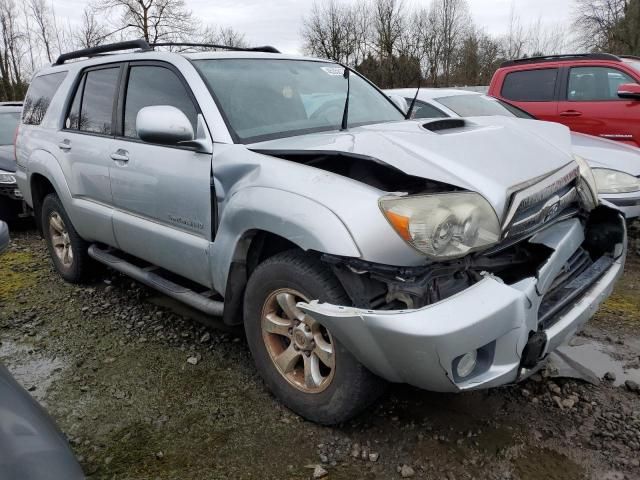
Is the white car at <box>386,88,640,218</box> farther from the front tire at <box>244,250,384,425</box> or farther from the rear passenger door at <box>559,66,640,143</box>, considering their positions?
the front tire at <box>244,250,384,425</box>

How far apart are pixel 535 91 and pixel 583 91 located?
616mm

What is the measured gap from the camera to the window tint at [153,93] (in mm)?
2936

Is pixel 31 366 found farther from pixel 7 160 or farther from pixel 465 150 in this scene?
pixel 7 160

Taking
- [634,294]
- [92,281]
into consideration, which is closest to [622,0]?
[634,294]

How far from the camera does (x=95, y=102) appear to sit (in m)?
3.75

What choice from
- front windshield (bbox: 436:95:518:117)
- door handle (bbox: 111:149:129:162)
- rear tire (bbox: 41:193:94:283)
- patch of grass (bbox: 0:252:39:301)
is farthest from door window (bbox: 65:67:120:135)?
front windshield (bbox: 436:95:518:117)

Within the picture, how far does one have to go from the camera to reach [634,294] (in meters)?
3.91

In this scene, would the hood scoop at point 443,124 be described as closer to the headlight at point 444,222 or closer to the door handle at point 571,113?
the headlight at point 444,222

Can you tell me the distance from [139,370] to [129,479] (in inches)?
36.3

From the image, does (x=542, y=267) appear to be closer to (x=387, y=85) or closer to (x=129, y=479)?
(x=129, y=479)

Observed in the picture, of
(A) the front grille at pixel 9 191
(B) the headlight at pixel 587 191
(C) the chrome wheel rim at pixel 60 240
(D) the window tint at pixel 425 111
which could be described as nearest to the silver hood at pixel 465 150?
(B) the headlight at pixel 587 191

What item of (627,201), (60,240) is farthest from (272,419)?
(627,201)

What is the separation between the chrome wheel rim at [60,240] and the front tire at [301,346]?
2600mm

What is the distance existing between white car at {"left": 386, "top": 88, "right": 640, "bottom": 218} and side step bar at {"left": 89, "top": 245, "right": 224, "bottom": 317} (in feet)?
10.6
